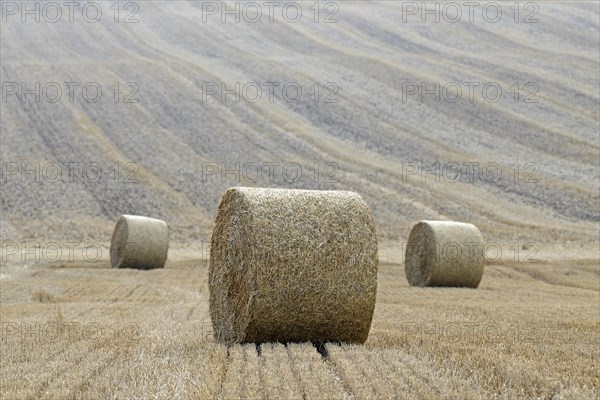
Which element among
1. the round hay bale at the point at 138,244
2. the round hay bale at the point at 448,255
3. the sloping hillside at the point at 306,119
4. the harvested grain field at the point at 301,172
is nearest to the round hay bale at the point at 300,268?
the harvested grain field at the point at 301,172

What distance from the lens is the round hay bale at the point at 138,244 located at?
20.6m

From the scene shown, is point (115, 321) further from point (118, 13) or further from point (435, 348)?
point (118, 13)

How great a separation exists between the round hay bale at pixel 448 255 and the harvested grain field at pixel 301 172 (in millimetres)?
695

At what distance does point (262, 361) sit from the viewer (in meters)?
6.67

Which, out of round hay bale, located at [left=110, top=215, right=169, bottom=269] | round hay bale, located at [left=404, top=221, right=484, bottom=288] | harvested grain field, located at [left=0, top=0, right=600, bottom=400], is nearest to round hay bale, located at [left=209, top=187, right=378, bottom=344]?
harvested grain field, located at [left=0, top=0, right=600, bottom=400]

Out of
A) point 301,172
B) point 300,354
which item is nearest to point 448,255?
A: point 300,354

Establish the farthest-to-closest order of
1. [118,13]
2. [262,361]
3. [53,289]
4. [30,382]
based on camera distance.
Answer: [118,13]
[53,289]
[262,361]
[30,382]

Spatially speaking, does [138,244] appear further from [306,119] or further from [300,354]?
[306,119]

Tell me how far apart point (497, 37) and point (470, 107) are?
13.5 m

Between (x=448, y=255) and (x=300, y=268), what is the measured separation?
31.7 feet

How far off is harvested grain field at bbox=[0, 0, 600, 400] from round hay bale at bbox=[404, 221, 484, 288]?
695 millimetres

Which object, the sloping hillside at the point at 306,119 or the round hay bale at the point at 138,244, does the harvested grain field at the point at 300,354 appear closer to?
the round hay bale at the point at 138,244

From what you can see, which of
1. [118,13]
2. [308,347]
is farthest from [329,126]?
[308,347]

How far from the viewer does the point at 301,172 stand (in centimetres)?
3722
